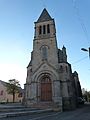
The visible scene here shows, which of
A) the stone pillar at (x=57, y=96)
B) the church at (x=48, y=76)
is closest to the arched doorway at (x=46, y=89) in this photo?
the church at (x=48, y=76)

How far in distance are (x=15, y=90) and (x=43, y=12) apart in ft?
84.2

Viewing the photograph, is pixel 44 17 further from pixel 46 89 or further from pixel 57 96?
pixel 57 96

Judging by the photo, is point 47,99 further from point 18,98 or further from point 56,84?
point 18,98

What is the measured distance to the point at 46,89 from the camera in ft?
94.8

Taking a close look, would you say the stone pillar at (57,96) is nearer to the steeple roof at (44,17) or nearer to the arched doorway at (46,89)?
the arched doorway at (46,89)

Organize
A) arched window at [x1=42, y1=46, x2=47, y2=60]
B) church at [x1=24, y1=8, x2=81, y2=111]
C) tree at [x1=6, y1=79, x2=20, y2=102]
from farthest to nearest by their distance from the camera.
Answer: tree at [x1=6, y1=79, x2=20, y2=102] < arched window at [x1=42, y1=46, x2=47, y2=60] < church at [x1=24, y1=8, x2=81, y2=111]

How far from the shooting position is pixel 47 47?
31.3 meters

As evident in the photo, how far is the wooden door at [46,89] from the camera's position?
93.6 feet

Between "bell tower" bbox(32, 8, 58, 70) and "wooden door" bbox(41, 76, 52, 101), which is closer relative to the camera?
"wooden door" bbox(41, 76, 52, 101)

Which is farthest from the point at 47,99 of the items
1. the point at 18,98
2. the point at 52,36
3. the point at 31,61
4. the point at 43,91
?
the point at 18,98

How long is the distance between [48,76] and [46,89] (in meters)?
2.26

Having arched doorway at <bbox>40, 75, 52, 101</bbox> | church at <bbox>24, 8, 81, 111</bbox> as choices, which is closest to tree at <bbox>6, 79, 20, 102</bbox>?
church at <bbox>24, 8, 81, 111</bbox>

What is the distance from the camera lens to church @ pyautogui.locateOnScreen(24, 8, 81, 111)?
2766 cm

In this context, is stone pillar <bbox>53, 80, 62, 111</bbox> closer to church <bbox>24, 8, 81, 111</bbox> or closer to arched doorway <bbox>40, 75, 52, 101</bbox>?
church <bbox>24, 8, 81, 111</bbox>
